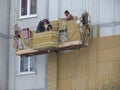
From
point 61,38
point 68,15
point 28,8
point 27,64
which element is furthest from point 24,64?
point 68,15

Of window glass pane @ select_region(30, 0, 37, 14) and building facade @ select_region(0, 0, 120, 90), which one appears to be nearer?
building facade @ select_region(0, 0, 120, 90)

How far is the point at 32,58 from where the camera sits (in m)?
32.9

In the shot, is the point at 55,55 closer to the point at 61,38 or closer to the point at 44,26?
the point at 61,38

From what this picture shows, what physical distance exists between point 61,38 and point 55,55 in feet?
4.69

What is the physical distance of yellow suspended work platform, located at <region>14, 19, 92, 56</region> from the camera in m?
30.2

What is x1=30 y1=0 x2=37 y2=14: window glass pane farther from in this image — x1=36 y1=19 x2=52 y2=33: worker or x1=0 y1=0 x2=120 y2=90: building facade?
x1=36 y1=19 x2=52 y2=33: worker

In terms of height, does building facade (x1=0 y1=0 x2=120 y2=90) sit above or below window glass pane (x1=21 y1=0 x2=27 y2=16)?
below

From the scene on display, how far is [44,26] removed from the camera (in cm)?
3098

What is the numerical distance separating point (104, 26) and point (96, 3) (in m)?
1.34

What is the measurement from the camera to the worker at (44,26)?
101 ft

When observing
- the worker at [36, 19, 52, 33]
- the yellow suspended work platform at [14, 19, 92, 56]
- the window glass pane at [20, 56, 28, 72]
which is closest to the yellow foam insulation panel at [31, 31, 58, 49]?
the yellow suspended work platform at [14, 19, 92, 56]

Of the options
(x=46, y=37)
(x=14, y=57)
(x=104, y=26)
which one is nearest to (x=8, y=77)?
(x=14, y=57)

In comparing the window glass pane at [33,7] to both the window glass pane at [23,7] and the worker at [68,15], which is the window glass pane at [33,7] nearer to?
the window glass pane at [23,7]

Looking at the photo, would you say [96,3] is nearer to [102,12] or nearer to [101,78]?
[102,12]
